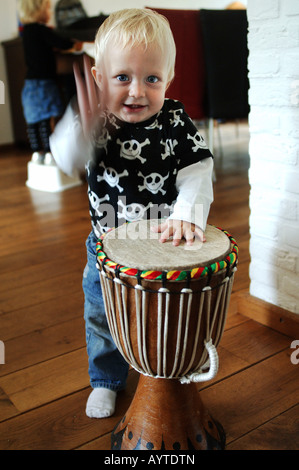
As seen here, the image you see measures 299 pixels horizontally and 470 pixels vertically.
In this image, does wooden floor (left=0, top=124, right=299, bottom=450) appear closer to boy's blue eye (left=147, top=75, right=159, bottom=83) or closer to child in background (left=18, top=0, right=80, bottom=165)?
boy's blue eye (left=147, top=75, right=159, bottom=83)

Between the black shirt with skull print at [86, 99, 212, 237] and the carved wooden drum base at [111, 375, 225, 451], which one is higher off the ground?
the black shirt with skull print at [86, 99, 212, 237]

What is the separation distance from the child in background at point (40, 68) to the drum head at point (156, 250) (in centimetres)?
234

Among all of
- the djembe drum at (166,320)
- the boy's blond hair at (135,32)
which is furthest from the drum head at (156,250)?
the boy's blond hair at (135,32)

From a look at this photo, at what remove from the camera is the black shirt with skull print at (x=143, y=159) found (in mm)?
1019

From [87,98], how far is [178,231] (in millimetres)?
307

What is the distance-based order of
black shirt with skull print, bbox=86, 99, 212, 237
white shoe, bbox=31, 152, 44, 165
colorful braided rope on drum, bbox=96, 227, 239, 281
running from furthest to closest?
white shoe, bbox=31, 152, 44, 165 < black shirt with skull print, bbox=86, 99, 212, 237 < colorful braided rope on drum, bbox=96, 227, 239, 281

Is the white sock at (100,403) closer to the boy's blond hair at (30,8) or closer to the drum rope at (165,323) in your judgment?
the drum rope at (165,323)

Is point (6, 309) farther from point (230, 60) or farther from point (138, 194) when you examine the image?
point (230, 60)

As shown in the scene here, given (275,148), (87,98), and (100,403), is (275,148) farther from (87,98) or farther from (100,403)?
(100,403)

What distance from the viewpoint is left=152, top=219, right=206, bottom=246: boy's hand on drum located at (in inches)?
35.5

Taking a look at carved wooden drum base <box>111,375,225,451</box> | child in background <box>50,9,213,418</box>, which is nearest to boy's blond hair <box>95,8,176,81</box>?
child in background <box>50,9,213,418</box>

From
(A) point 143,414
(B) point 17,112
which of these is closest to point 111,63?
(A) point 143,414

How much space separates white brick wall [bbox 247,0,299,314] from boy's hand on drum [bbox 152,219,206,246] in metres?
0.47
